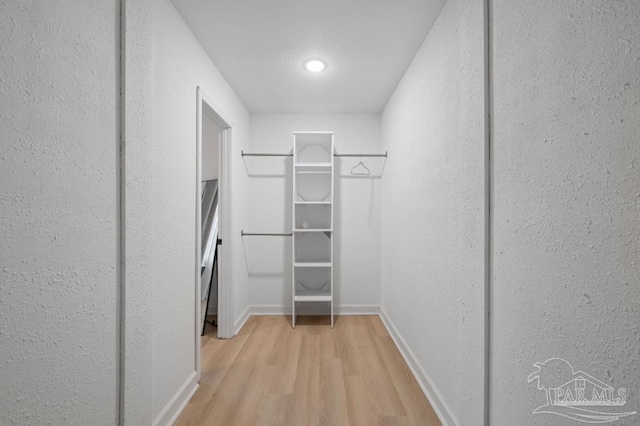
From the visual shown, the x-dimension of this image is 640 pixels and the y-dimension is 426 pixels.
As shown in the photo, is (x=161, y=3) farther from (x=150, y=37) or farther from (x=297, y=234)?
(x=297, y=234)

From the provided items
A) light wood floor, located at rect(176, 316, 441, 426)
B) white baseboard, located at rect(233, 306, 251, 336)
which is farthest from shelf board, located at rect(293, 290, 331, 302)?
white baseboard, located at rect(233, 306, 251, 336)

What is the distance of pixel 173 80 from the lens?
164 cm

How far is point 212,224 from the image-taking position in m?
3.49

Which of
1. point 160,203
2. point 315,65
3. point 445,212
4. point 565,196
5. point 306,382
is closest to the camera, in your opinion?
point 565,196

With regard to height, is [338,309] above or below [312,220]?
below

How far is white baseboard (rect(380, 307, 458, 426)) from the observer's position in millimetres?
1545

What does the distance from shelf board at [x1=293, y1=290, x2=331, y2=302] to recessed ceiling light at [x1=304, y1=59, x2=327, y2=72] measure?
224cm

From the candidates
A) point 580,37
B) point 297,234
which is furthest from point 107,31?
point 297,234

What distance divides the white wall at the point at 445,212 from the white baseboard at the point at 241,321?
5.23 feet

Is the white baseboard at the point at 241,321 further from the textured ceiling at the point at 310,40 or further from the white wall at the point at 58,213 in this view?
the textured ceiling at the point at 310,40

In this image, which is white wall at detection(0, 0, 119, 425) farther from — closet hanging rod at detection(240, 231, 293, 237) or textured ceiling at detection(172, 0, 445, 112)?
closet hanging rod at detection(240, 231, 293, 237)

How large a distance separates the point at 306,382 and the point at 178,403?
2.67ft

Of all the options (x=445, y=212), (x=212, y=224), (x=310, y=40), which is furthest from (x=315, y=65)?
(x=212, y=224)

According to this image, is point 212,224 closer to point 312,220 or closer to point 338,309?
point 312,220
